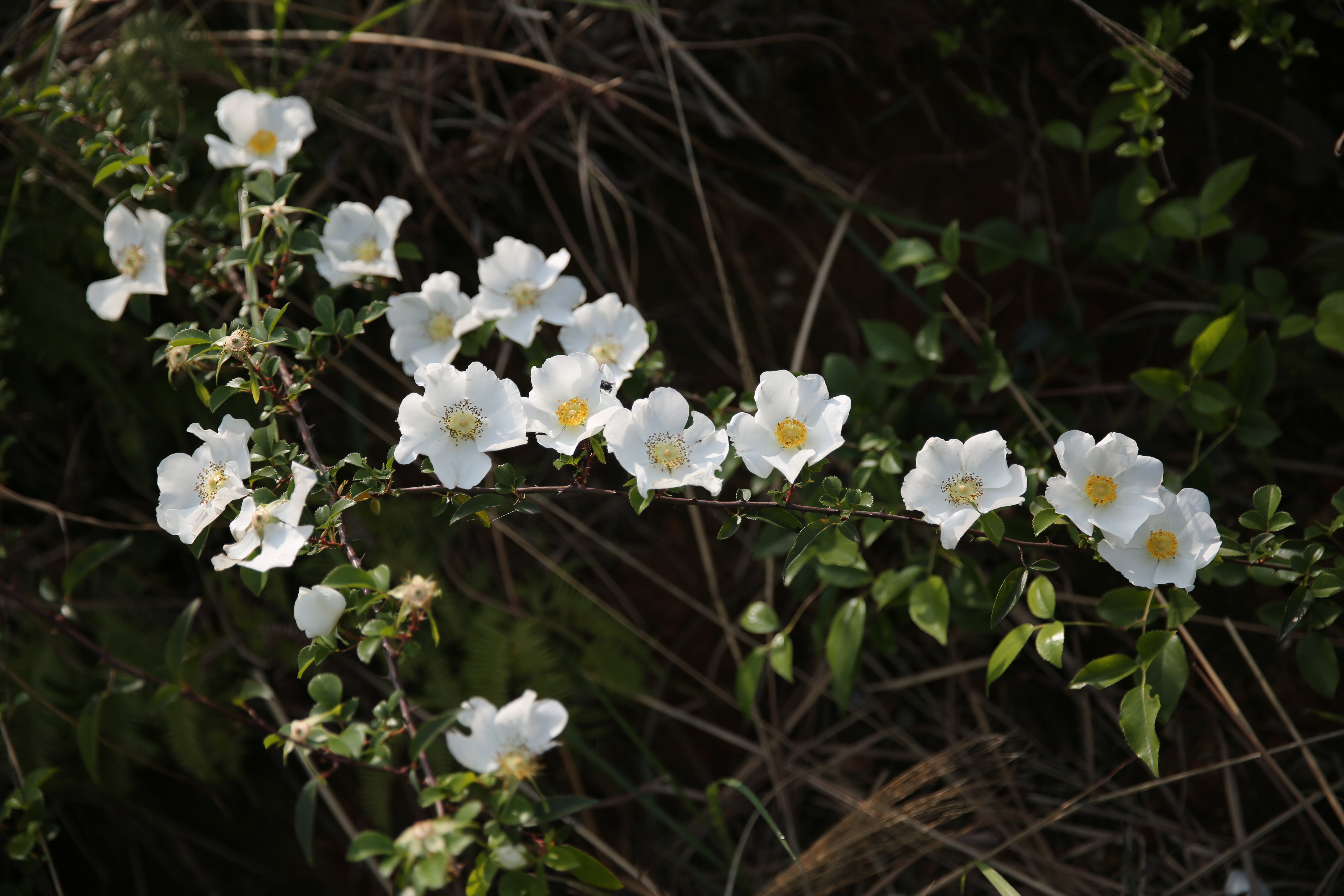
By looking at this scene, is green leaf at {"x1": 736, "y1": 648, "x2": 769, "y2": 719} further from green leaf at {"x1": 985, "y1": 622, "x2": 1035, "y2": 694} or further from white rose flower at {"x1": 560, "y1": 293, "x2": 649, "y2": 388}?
white rose flower at {"x1": 560, "y1": 293, "x2": 649, "y2": 388}

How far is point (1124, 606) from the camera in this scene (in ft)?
5.49

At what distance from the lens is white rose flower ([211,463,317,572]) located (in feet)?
4.46

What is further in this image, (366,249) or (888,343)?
(888,343)

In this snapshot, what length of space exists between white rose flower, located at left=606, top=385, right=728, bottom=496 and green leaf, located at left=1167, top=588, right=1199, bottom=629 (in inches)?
35.6

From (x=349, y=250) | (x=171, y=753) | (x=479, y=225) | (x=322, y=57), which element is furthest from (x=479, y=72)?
(x=171, y=753)

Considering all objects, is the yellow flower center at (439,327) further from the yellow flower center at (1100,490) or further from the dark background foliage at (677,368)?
the yellow flower center at (1100,490)

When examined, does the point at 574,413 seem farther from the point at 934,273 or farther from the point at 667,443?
the point at 934,273

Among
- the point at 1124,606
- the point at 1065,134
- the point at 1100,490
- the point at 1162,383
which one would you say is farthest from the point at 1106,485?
the point at 1065,134

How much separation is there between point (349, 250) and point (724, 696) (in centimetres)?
161

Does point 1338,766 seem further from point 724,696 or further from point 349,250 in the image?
point 349,250

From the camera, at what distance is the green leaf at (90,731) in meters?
1.89

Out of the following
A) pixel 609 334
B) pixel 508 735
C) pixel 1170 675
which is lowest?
pixel 1170 675

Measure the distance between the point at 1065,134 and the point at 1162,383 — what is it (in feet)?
2.35

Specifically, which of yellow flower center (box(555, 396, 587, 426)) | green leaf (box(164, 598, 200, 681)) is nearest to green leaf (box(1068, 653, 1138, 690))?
yellow flower center (box(555, 396, 587, 426))
